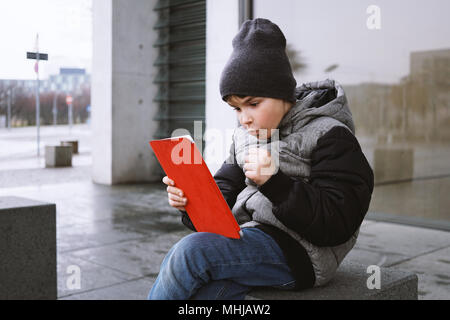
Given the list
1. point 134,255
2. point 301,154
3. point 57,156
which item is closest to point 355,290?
point 301,154

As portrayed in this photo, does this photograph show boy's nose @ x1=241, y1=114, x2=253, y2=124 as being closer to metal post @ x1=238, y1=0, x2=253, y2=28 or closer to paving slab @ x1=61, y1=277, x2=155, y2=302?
paving slab @ x1=61, y1=277, x2=155, y2=302

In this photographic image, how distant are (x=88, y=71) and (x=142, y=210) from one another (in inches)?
211

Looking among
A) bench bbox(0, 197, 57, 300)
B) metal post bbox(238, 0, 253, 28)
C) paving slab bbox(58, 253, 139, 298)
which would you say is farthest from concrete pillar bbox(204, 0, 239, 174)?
bench bbox(0, 197, 57, 300)

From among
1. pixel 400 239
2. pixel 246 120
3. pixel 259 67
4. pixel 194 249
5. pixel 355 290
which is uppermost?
pixel 259 67

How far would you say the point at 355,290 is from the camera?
200 cm

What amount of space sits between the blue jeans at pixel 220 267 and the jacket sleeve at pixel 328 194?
0.15 m

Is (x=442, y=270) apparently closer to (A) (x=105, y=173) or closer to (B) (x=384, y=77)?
(B) (x=384, y=77)

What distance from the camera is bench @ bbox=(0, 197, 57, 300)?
11.3ft

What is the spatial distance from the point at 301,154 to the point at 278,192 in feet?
0.81

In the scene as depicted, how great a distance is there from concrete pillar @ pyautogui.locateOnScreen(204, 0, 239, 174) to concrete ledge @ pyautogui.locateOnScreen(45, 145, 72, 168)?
22.9 feet

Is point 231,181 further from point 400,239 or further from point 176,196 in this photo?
point 400,239

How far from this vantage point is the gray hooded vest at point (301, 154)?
192 centimetres

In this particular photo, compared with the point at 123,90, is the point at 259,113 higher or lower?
lower
